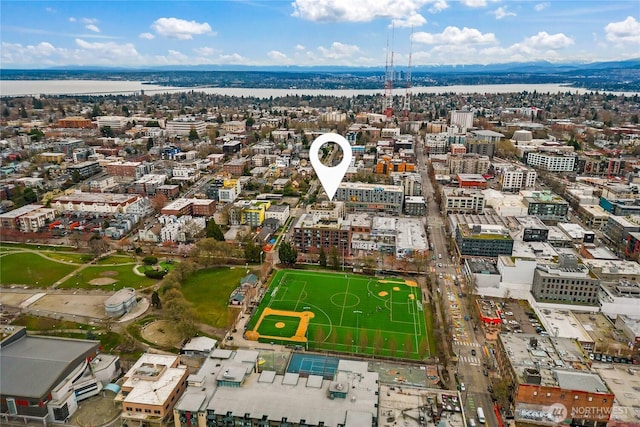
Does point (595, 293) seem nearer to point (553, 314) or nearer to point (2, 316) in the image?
point (553, 314)

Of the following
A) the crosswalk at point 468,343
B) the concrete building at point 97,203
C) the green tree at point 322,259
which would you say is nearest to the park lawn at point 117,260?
the concrete building at point 97,203

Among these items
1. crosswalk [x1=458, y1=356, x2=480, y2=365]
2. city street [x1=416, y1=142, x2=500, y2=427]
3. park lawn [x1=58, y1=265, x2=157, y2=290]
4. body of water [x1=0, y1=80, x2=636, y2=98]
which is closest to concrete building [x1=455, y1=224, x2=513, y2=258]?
city street [x1=416, y1=142, x2=500, y2=427]

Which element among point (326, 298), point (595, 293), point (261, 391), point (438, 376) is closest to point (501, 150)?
point (595, 293)

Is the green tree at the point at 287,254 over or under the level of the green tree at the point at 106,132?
under

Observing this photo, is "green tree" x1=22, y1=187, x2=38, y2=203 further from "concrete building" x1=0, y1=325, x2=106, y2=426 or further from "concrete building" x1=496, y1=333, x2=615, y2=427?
"concrete building" x1=496, y1=333, x2=615, y2=427

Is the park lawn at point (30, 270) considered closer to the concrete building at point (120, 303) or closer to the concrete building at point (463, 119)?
the concrete building at point (120, 303)
